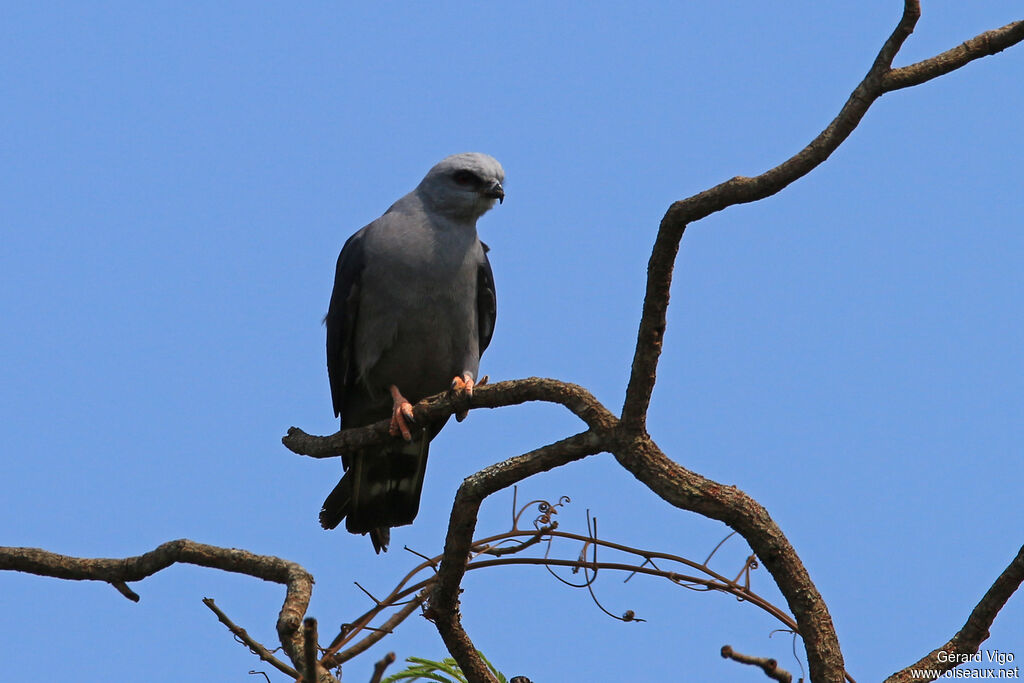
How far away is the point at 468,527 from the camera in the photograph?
14.9 feet

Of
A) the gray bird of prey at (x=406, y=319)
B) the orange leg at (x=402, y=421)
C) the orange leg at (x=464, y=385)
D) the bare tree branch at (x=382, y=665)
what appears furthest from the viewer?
the gray bird of prey at (x=406, y=319)

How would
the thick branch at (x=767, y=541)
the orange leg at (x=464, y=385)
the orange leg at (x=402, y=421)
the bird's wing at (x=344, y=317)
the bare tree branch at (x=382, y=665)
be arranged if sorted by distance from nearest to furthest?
1. the bare tree branch at (x=382, y=665)
2. the thick branch at (x=767, y=541)
3. the orange leg at (x=464, y=385)
4. the orange leg at (x=402, y=421)
5. the bird's wing at (x=344, y=317)

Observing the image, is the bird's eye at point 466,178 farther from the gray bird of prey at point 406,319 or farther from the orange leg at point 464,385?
the orange leg at point 464,385

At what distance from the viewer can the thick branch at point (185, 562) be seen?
12.6 feet

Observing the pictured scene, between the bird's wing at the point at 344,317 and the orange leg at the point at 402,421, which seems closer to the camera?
the orange leg at the point at 402,421

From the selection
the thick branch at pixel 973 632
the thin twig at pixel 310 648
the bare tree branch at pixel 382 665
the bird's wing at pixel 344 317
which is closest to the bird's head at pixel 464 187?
the bird's wing at pixel 344 317

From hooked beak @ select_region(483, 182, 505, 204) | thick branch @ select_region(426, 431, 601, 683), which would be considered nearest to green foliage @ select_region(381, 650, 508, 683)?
thick branch @ select_region(426, 431, 601, 683)

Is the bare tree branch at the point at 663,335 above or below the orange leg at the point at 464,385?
below

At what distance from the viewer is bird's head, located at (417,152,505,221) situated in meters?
6.90

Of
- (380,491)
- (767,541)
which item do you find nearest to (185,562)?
(767,541)

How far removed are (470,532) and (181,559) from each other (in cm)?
Answer: 119

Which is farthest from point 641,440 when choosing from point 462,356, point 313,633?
point 462,356

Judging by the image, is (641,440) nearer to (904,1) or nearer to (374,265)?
(904,1)

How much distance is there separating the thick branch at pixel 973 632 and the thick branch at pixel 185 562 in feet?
7.19
